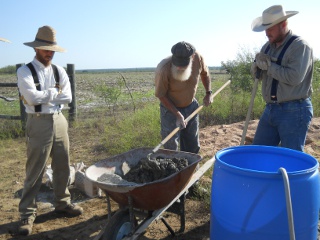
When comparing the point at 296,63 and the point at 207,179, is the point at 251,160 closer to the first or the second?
the point at 296,63

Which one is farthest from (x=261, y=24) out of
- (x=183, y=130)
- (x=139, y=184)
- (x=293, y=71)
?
(x=139, y=184)

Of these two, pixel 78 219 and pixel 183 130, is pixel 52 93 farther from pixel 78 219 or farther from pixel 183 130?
pixel 183 130

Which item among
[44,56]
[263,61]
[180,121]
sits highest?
[44,56]

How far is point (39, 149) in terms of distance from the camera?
144 inches

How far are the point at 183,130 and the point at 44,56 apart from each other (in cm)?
195

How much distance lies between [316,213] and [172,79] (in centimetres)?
235

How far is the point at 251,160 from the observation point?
2.57 meters

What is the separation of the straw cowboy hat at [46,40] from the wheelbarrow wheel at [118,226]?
1.93 metres

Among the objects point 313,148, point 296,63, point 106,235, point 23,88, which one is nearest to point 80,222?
point 106,235

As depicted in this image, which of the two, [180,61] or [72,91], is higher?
[180,61]

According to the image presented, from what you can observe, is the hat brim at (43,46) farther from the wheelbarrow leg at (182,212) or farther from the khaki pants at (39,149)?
the wheelbarrow leg at (182,212)

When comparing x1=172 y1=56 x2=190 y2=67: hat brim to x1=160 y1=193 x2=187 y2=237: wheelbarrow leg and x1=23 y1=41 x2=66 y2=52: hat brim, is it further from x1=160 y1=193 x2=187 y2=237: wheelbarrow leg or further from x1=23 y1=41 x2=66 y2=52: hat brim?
x1=160 y1=193 x2=187 y2=237: wheelbarrow leg

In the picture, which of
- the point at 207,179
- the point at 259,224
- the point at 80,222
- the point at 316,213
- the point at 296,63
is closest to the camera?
the point at 259,224

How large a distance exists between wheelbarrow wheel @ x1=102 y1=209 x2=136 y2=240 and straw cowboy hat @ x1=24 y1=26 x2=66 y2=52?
193 cm
